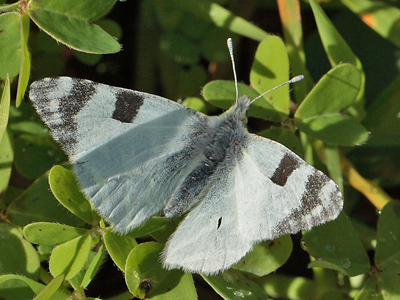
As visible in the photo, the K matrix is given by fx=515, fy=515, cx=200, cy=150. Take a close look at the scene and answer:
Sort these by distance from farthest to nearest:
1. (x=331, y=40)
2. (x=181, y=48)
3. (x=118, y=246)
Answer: (x=181, y=48), (x=331, y=40), (x=118, y=246)

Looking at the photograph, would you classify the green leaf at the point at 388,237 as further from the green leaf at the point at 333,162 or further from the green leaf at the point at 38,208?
the green leaf at the point at 38,208

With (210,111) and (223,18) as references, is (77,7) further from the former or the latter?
(210,111)

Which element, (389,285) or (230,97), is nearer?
(389,285)

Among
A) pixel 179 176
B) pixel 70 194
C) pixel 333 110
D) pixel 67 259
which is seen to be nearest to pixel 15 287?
pixel 67 259

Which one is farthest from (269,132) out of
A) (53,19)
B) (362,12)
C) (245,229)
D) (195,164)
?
(53,19)

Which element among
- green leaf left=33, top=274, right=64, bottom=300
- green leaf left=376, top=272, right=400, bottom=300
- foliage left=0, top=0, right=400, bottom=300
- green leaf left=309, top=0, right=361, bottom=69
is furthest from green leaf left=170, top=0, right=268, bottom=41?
green leaf left=33, top=274, right=64, bottom=300

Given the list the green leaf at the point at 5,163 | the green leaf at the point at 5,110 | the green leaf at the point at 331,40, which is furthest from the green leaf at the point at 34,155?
the green leaf at the point at 331,40

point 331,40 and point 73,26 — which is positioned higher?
point 73,26

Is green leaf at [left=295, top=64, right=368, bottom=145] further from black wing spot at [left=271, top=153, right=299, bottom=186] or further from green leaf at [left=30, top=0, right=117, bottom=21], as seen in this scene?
green leaf at [left=30, top=0, right=117, bottom=21]
